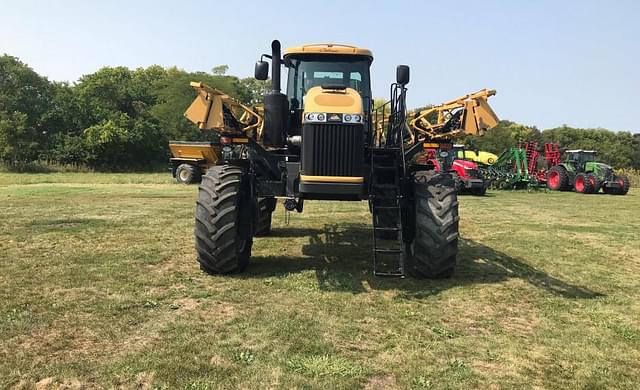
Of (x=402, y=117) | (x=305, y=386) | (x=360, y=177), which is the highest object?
(x=402, y=117)

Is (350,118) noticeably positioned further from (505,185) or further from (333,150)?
(505,185)

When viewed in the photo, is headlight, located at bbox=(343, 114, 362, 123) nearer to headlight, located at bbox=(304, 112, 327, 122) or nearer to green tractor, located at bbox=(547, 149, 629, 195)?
headlight, located at bbox=(304, 112, 327, 122)

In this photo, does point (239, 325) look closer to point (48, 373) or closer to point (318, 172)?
point (48, 373)

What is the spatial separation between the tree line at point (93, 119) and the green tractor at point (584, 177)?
547 inches

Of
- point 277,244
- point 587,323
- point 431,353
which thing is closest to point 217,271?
point 277,244

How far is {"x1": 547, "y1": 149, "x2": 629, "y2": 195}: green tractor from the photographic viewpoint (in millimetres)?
25125

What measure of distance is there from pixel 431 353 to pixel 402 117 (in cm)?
383

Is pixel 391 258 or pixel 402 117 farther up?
pixel 402 117

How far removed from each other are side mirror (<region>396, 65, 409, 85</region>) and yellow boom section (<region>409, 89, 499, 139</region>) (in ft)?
1.97

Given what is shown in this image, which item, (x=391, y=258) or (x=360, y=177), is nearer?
(x=360, y=177)

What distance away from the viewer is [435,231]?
246 inches

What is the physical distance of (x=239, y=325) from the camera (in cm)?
480

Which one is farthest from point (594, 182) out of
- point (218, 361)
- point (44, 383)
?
point (44, 383)

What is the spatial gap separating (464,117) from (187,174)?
76.6 feet
